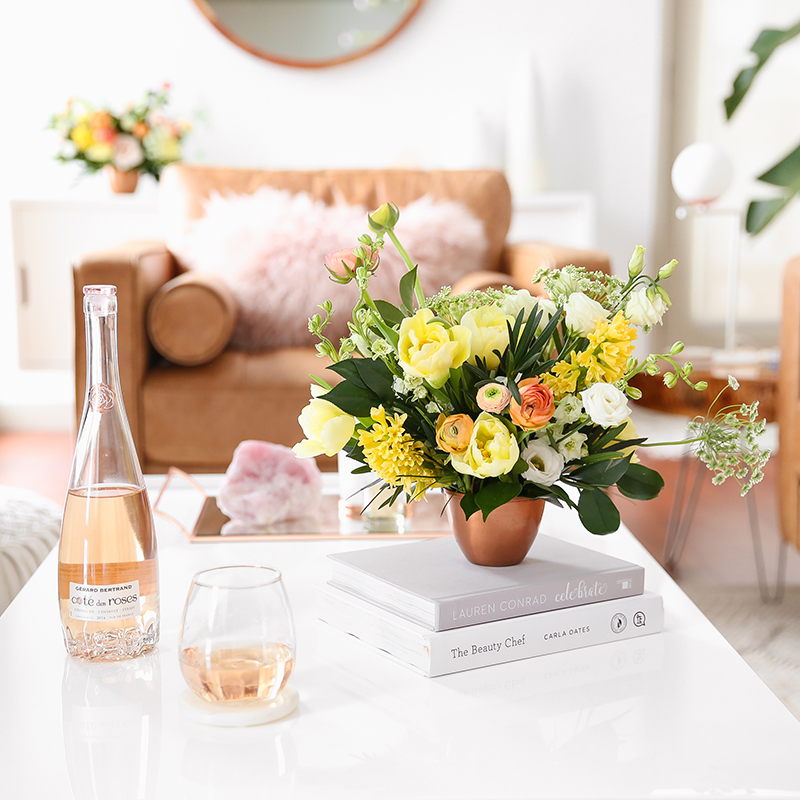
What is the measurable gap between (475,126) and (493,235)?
0.92 metres

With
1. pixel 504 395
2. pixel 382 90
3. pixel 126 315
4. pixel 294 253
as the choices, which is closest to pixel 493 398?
pixel 504 395

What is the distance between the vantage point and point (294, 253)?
243cm

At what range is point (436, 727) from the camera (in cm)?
71

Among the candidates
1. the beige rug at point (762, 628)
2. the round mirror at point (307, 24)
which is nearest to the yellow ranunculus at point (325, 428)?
the beige rug at point (762, 628)

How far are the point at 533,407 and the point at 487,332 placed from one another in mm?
91

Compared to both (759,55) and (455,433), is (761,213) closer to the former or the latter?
(759,55)

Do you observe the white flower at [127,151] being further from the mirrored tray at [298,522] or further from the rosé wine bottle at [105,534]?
the rosé wine bottle at [105,534]

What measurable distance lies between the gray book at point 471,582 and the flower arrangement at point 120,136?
109 inches

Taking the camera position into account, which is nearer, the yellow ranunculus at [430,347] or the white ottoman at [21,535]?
the yellow ranunculus at [430,347]

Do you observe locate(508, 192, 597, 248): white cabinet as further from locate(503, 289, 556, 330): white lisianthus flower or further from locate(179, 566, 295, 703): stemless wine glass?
locate(179, 566, 295, 703): stemless wine glass

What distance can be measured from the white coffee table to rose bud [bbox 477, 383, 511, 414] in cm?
23

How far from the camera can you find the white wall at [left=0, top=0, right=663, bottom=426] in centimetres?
354

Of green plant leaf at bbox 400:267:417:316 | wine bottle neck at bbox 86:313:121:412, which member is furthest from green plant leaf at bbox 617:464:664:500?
wine bottle neck at bbox 86:313:121:412

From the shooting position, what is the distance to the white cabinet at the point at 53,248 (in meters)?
3.35
